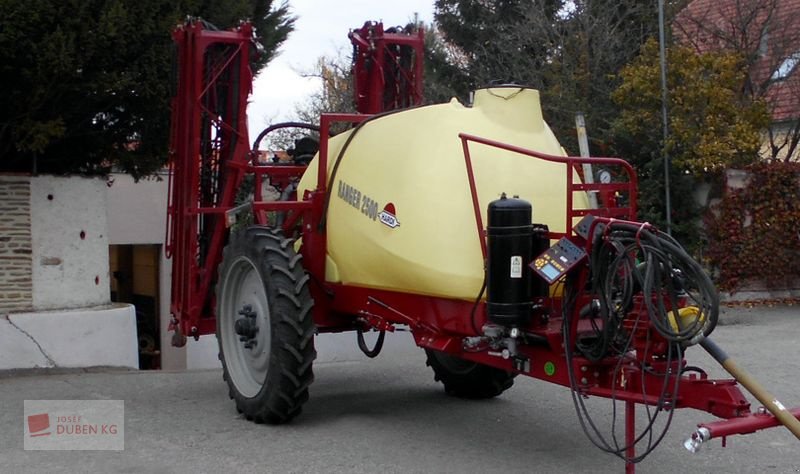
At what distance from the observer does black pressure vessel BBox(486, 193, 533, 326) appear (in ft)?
18.1

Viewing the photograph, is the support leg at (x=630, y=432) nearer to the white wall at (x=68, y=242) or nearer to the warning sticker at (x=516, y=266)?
the warning sticker at (x=516, y=266)

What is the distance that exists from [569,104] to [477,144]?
35.8ft

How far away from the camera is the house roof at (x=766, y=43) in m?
16.6

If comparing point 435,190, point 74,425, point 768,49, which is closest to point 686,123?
point 768,49

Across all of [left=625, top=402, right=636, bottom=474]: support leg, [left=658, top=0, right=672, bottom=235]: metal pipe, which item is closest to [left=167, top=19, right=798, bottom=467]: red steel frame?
[left=625, top=402, right=636, bottom=474]: support leg

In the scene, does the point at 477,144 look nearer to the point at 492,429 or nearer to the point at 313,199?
the point at 313,199

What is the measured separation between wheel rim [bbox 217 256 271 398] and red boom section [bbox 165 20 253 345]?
0.48 meters

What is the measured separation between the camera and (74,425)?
285 inches

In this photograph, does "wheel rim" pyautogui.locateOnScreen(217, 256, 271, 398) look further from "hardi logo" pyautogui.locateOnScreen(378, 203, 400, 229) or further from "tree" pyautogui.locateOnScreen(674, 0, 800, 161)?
"tree" pyautogui.locateOnScreen(674, 0, 800, 161)

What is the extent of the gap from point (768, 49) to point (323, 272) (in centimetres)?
1227

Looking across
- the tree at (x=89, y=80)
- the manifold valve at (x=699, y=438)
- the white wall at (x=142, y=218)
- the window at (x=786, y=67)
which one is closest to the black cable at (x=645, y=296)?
the manifold valve at (x=699, y=438)

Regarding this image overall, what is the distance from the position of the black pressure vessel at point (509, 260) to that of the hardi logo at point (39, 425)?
355 centimetres

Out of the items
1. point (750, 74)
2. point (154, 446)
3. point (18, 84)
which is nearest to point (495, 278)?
point (154, 446)

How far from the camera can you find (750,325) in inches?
514
